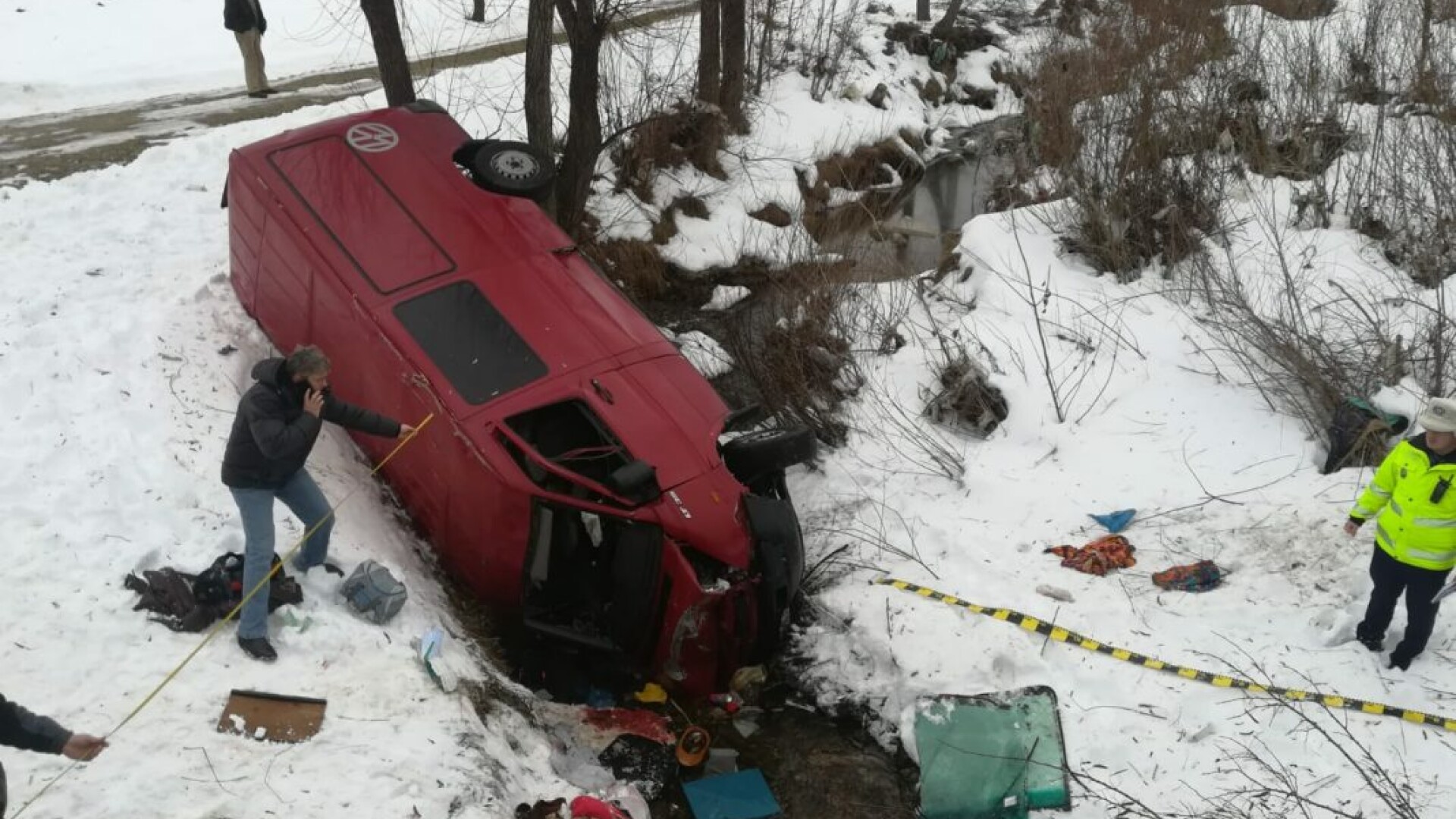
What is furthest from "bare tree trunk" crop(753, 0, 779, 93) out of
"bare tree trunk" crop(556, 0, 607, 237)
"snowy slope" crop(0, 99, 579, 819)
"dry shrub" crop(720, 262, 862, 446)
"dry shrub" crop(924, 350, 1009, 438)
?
"snowy slope" crop(0, 99, 579, 819)

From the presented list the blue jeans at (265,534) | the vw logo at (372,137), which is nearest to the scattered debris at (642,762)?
the blue jeans at (265,534)

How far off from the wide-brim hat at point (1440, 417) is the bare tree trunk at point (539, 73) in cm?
728

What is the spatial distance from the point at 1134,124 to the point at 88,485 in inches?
392

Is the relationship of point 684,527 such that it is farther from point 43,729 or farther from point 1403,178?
point 1403,178

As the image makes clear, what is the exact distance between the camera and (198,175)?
10734 millimetres

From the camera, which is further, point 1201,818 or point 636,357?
point 636,357

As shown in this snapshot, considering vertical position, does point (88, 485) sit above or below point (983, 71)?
above

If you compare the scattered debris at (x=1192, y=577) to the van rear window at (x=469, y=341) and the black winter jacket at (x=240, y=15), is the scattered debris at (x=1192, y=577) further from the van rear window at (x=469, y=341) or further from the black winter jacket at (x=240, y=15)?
the black winter jacket at (x=240, y=15)

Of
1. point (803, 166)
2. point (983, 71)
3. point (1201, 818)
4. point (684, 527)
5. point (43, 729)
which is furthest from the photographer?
point (983, 71)

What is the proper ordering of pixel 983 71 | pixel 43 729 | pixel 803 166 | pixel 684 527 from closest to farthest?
1. pixel 43 729
2. pixel 684 527
3. pixel 803 166
4. pixel 983 71

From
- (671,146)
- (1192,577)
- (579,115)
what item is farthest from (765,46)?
(1192,577)

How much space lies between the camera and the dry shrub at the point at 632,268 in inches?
471

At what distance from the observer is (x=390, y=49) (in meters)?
10.1

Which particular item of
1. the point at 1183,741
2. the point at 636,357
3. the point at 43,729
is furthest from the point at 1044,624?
the point at 43,729
